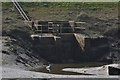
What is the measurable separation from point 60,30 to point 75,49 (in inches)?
95.0

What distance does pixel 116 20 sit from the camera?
4109cm

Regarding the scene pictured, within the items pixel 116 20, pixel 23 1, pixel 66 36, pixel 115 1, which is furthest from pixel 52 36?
pixel 115 1

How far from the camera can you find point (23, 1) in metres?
45.5

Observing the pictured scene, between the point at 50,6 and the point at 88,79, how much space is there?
2800 centimetres

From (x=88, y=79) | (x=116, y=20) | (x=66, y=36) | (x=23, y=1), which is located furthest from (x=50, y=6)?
(x=88, y=79)

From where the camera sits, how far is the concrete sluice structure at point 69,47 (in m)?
33.2

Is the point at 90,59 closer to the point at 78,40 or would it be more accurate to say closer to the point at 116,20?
the point at 78,40

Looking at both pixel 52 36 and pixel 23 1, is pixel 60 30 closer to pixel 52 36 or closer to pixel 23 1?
pixel 52 36

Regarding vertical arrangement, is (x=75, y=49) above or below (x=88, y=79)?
below

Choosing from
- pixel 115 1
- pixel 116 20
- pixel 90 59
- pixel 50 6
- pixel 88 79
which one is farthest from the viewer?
pixel 115 1

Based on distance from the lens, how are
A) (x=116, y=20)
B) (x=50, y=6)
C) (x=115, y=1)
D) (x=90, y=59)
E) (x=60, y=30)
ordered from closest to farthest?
(x=90, y=59), (x=60, y=30), (x=116, y=20), (x=50, y=6), (x=115, y=1)

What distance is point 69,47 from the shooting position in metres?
34.1

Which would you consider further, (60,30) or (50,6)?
(50,6)

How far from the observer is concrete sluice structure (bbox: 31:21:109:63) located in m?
33.2
